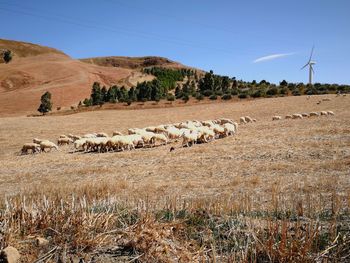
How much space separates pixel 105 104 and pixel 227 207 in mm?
66979

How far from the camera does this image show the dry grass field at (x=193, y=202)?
16.3 ft

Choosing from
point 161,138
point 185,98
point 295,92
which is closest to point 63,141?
point 161,138

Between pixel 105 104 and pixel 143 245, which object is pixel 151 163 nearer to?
pixel 143 245

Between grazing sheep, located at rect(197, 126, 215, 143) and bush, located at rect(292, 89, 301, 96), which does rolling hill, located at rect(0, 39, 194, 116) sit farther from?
grazing sheep, located at rect(197, 126, 215, 143)

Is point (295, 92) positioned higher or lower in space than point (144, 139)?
higher

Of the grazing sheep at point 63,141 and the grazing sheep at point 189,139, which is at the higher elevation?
the grazing sheep at point 189,139

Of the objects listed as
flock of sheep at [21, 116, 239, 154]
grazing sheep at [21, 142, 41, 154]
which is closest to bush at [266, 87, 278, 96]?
flock of sheep at [21, 116, 239, 154]

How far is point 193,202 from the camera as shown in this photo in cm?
879

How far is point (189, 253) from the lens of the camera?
16.2 feet

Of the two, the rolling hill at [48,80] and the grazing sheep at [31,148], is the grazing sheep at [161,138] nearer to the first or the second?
the grazing sheep at [31,148]

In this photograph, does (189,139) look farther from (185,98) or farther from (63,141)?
(185,98)

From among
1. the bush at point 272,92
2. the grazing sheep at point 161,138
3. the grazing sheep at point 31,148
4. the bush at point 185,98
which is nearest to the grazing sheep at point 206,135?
the grazing sheep at point 161,138

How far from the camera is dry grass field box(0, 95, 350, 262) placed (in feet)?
16.3

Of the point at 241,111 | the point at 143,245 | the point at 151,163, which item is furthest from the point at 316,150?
the point at 241,111
